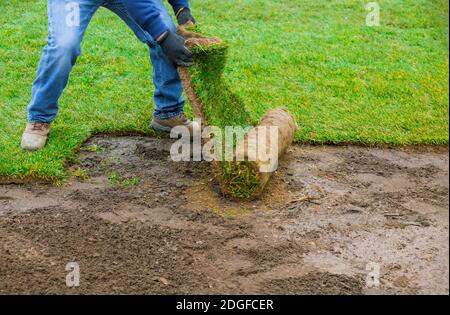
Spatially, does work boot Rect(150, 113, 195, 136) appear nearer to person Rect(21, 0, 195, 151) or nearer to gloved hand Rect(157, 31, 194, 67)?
person Rect(21, 0, 195, 151)

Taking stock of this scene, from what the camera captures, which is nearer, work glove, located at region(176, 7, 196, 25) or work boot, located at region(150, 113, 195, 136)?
work glove, located at region(176, 7, 196, 25)

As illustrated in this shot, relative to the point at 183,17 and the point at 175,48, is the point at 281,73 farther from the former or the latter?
the point at 175,48

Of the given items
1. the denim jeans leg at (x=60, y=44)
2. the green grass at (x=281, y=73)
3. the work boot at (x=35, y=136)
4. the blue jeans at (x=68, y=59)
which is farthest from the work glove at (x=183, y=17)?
the work boot at (x=35, y=136)

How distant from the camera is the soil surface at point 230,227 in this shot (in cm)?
380

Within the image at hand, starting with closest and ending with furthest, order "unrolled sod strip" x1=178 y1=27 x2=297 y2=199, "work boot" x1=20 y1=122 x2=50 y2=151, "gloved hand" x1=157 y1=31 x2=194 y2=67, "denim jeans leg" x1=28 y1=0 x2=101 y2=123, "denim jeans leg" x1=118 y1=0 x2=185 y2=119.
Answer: "unrolled sod strip" x1=178 y1=27 x2=297 y2=199 → "gloved hand" x1=157 y1=31 x2=194 y2=67 → "denim jeans leg" x1=28 y1=0 x2=101 y2=123 → "work boot" x1=20 y1=122 x2=50 y2=151 → "denim jeans leg" x1=118 y1=0 x2=185 y2=119

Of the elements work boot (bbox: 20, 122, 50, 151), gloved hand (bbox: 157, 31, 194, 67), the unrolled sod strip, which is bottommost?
work boot (bbox: 20, 122, 50, 151)

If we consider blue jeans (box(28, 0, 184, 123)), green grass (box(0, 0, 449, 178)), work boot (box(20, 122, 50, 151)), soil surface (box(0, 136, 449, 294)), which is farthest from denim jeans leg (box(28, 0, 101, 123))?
soil surface (box(0, 136, 449, 294))

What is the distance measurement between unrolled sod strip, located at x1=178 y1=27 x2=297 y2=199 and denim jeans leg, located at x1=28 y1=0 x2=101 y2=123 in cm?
72

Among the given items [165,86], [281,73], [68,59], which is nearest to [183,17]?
[165,86]

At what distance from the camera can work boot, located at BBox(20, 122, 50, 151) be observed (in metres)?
5.43

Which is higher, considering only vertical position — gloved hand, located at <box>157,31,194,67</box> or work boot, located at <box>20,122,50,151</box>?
gloved hand, located at <box>157,31,194,67</box>

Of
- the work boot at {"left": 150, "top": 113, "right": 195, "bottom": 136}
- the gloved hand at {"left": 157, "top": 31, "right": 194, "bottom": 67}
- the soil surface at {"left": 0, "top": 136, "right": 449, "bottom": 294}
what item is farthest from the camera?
the work boot at {"left": 150, "top": 113, "right": 195, "bottom": 136}
